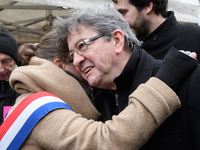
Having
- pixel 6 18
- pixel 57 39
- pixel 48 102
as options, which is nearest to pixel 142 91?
pixel 48 102

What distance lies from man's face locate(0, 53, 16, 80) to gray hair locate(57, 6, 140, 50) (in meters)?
Answer: 1.20

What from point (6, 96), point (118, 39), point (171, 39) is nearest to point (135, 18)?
point (171, 39)

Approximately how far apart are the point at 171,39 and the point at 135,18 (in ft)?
1.37

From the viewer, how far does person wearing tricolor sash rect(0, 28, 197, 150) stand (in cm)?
114

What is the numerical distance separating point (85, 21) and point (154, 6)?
115 cm

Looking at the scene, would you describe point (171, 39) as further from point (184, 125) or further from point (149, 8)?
point (184, 125)

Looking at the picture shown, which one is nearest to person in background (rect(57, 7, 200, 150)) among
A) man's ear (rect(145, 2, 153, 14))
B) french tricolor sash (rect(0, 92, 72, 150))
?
french tricolor sash (rect(0, 92, 72, 150))

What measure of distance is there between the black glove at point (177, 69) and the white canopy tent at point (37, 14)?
1.34m

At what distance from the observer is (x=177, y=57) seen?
4.00 feet

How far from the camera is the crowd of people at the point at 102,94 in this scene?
3.83 ft

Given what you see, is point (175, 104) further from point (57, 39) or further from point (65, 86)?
point (57, 39)

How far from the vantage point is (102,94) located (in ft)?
5.86

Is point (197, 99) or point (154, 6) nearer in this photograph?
point (197, 99)

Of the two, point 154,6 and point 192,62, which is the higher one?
point 192,62
